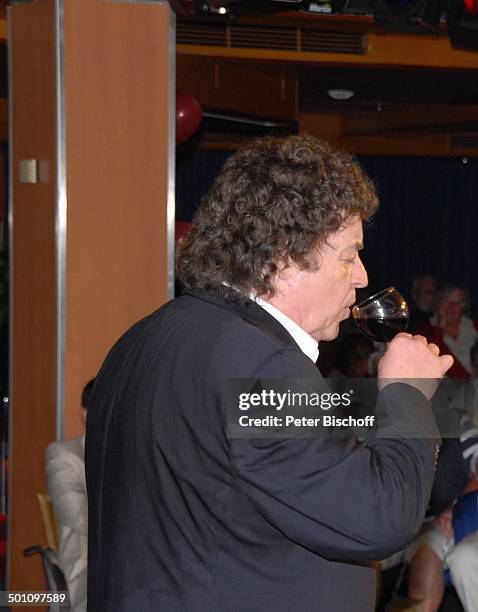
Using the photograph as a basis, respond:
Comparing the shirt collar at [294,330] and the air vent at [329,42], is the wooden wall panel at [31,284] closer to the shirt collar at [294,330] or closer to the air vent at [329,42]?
the air vent at [329,42]

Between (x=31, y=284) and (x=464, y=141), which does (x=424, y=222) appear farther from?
(x=31, y=284)

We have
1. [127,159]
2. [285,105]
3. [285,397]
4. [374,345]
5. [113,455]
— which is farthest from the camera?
[285,105]

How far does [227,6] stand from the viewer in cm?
383

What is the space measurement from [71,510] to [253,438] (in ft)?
7.01

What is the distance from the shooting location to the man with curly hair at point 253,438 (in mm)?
1033

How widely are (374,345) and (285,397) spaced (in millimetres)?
4382

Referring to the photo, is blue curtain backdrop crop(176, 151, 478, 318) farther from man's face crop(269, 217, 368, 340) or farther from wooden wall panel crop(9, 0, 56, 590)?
man's face crop(269, 217, 368, 340)

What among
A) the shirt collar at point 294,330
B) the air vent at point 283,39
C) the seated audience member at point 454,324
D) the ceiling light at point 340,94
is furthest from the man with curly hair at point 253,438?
the ceiling light at point 340,94

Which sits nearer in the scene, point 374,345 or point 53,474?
point 53,474

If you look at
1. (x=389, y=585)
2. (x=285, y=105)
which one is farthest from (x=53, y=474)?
(x=285, y=105)

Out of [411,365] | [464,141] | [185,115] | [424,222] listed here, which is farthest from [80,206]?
[424,222]

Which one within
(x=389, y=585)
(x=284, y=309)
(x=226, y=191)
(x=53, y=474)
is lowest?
(x=389, y=585)

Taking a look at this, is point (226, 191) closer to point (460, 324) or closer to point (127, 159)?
point (127, 159)

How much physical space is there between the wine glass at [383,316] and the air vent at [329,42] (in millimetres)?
3872
